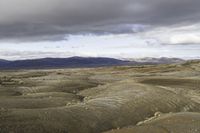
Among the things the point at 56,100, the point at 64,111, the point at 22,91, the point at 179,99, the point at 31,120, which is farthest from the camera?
the point at 22,91

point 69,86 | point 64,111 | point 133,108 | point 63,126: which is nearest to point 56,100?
point 133,108

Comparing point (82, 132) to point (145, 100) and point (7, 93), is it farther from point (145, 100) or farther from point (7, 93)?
point (7, 93)

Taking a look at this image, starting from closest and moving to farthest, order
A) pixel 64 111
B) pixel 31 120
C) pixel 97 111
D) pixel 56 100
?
pixel 31 120 < pixel 64 111 < pixel 97 111 < pixel 56 100

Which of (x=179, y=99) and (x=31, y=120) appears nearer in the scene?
(x=31, y=120)

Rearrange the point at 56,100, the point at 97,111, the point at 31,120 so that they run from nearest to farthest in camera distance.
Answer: the point at 31,120 < the point at 97,111 < the point at 56,100

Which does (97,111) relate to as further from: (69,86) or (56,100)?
(69,86)

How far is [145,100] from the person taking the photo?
3806cm

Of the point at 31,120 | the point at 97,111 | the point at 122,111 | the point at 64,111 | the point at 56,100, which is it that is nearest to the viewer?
the point at 31,120

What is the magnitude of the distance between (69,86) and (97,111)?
2609cm

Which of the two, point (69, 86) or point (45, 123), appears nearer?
point (45, 123)

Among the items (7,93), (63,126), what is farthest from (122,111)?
(7,93)

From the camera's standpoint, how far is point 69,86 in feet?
183

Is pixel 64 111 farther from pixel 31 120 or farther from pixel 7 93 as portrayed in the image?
pixel 7 93

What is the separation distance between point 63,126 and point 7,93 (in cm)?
2146
